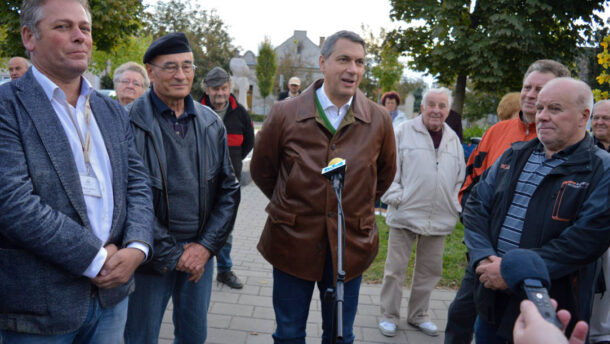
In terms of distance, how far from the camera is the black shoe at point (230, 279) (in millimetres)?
4906

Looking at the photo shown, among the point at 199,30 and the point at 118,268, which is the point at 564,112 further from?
the point at 199,30

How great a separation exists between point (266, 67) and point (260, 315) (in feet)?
146

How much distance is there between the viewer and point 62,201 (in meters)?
1.87

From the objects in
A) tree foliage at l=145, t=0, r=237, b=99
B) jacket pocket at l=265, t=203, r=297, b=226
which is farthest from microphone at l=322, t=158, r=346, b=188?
tree foliage at l=145, t=0, r=237, b=99

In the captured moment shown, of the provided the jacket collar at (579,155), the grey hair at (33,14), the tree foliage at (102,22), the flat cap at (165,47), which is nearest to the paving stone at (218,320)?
the flat cap at (165,47)

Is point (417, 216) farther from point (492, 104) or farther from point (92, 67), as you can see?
point (492, 104)

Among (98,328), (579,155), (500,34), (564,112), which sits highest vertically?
(500,34)

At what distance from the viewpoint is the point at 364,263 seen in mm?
2848

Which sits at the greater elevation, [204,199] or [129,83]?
[129,83]

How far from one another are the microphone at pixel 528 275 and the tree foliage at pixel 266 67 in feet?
152

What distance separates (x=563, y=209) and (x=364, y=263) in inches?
46.4

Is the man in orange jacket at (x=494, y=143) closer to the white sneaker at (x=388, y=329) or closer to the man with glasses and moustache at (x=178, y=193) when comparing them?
the white sneaker at (x=388, y=329)

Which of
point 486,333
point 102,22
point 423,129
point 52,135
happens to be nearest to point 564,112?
point 486,333

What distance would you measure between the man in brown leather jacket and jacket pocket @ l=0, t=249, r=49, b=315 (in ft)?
4.51
